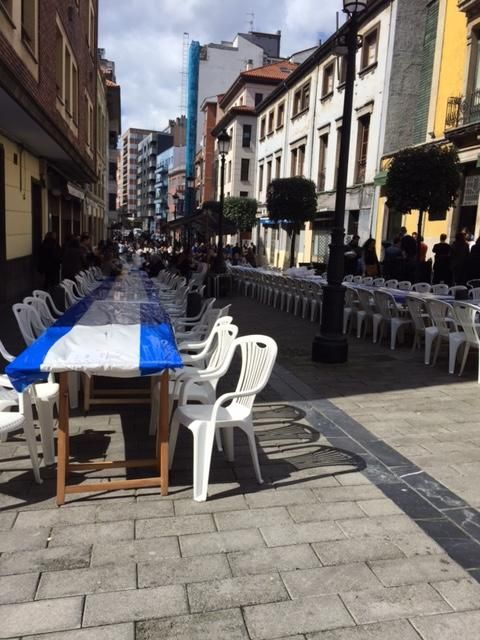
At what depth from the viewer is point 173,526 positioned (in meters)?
2.97

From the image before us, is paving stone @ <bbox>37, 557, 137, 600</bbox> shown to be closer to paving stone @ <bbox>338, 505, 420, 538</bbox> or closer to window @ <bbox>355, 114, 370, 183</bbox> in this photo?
paving stone @ <bbox>338, 505, 420, 538</bbox>

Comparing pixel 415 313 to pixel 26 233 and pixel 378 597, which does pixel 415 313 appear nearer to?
pixel 378 597

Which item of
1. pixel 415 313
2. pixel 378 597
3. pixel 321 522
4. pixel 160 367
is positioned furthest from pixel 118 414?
pixel 415 313

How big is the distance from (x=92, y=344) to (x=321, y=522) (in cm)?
178

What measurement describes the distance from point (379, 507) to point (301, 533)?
1.98 ft

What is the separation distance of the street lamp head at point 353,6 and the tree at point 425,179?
18.1 ft

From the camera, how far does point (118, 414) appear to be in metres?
4.90

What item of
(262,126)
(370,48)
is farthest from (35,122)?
(262,126)

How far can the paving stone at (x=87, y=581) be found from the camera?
7.86ft

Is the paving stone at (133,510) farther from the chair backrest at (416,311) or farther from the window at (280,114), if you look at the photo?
the window at (280,114)

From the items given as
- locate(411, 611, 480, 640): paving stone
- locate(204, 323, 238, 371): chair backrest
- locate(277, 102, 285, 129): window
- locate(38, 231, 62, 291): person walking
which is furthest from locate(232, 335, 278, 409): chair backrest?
locate(277, 102, 285, 129): window

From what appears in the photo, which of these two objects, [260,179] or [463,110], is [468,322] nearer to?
[463,110]

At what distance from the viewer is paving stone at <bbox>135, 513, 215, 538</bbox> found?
2.90 meters

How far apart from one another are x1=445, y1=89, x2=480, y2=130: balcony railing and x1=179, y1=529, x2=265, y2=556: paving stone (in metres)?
14.5
